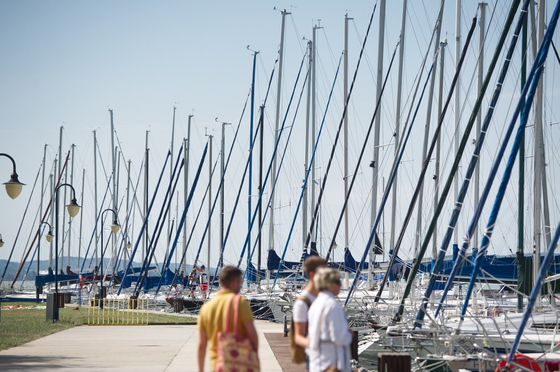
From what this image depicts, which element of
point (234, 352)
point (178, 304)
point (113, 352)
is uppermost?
point (234, 352)

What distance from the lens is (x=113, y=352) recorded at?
17.9m

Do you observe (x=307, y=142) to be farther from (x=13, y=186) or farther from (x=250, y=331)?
(x=250, y=331)

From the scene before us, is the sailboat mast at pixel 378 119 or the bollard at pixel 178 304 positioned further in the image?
the bollard at pixel 178 304

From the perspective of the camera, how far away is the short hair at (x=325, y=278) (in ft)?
24.5

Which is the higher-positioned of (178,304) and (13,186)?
(13,186)

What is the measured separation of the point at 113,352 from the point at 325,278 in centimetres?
1162

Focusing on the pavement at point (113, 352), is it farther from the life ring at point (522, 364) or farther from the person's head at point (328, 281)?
the person's head at point (328, 281)

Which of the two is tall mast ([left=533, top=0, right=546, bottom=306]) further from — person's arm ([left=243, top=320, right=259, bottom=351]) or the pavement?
person's arm ([left=243, top=320, right=259, bottom=351])

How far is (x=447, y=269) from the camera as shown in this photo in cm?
2298

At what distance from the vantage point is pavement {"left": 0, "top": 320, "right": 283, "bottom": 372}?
14.9 metres

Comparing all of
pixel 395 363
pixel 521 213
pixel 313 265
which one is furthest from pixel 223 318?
Result: pixel 521 213

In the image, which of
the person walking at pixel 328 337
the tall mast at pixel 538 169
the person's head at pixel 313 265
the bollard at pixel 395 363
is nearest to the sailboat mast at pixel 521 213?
the tall mast at pixel 538 169

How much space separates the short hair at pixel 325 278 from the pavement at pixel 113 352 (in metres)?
7.49

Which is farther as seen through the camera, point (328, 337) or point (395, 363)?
point (395, 363)
